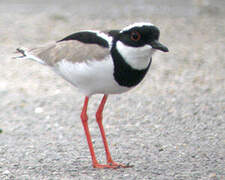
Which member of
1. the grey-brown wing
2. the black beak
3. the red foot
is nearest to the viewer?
the black beak

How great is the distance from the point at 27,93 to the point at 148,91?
5.91ft

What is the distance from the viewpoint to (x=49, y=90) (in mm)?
7656

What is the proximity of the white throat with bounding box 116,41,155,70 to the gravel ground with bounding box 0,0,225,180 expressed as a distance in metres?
0.98

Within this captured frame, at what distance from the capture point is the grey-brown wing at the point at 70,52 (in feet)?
13.8

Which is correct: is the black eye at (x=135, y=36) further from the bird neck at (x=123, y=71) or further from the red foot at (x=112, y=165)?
the red foot at (x=112, y=165)

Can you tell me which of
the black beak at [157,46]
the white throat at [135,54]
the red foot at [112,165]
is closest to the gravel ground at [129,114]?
the red foot at [112,165]

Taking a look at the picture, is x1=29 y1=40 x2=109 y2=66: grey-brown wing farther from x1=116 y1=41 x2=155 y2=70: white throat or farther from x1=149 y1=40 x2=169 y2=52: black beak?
x1=149 y1=40 x2=169 y2=52: black beak

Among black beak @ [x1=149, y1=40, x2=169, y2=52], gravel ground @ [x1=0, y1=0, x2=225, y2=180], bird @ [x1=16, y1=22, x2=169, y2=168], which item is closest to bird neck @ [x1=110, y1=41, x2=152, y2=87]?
bird @ [x1=16, y1=22, x2=169, y2=168]

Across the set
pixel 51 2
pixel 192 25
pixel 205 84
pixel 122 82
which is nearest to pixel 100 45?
pixel 122 82

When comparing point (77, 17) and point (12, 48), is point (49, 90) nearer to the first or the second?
point (12, 48)

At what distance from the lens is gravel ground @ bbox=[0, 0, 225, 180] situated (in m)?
4.70

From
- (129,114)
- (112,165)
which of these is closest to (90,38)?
(112,165)

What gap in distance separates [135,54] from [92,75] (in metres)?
0.41

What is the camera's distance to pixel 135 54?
4090 millimetres
